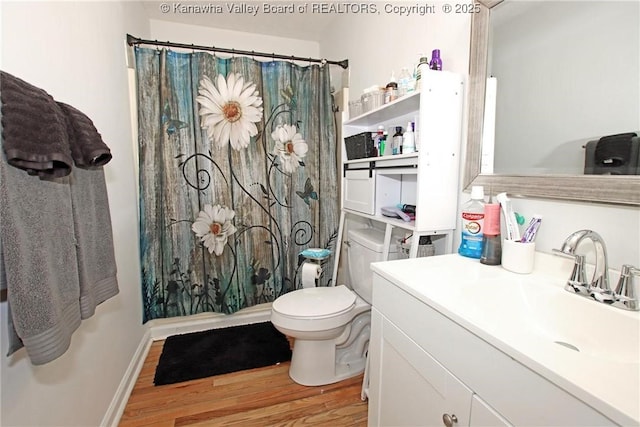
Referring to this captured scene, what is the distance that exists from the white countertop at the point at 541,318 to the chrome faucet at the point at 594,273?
24mm

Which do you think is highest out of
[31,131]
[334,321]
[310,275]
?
Result: [31,131]

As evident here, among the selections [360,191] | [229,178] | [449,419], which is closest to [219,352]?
[229,178]

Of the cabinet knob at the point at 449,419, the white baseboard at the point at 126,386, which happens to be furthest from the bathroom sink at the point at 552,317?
the white baseboard at the point at 126,386

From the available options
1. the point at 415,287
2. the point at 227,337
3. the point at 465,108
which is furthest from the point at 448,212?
the point at 227,337

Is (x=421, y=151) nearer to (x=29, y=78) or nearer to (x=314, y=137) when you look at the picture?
(x=314, y=137)

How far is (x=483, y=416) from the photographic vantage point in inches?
24.4

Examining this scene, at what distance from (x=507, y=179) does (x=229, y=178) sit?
1568 mm

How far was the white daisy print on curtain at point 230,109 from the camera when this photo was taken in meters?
1.89

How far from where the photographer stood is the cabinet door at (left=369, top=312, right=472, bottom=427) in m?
0.70

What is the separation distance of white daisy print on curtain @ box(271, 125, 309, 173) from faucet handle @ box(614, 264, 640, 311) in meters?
1.71

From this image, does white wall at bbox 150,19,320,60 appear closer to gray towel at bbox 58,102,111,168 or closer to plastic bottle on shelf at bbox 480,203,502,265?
gray towel at bbox 58,102,111,168

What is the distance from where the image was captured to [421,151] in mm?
1171

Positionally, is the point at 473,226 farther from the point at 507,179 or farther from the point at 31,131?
the point at 31,131

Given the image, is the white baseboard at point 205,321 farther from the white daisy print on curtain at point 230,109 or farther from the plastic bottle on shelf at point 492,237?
the plastic bottle on shelf at point 492,237
